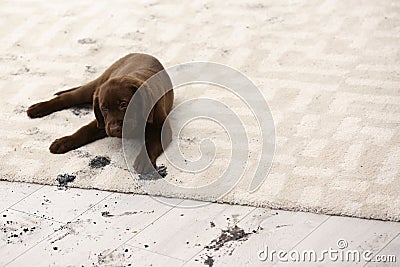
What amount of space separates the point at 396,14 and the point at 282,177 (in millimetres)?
1249

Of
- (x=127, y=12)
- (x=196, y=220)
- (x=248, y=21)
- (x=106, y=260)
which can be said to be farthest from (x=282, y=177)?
(x=127, y=12)

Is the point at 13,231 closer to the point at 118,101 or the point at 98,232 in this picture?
the point at 98,232

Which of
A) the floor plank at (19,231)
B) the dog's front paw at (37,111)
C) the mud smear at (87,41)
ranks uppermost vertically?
the dog's front paw at (37,111)

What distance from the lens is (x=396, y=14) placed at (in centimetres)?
323

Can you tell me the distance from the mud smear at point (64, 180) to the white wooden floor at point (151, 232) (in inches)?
1.7

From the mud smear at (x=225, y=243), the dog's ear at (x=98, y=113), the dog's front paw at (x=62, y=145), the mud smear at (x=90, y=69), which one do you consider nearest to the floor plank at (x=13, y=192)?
the dog's front paw at (x=62, y=145)

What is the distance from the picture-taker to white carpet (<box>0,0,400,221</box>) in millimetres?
2252

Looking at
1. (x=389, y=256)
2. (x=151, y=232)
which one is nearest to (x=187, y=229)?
(x=151, y=232)

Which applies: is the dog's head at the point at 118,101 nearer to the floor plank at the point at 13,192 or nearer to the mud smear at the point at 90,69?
the floor plank at the point at 13,192

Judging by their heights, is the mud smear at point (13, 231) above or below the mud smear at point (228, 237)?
above

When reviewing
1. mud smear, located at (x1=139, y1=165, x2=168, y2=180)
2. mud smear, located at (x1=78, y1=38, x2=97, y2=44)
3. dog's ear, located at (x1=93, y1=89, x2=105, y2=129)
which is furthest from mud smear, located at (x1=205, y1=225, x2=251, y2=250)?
mud smear, located at (x1=78, y1=38, x2=97, y2=44)

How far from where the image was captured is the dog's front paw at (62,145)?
2443 mm

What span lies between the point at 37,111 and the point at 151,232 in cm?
75

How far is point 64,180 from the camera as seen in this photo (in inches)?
91.4
